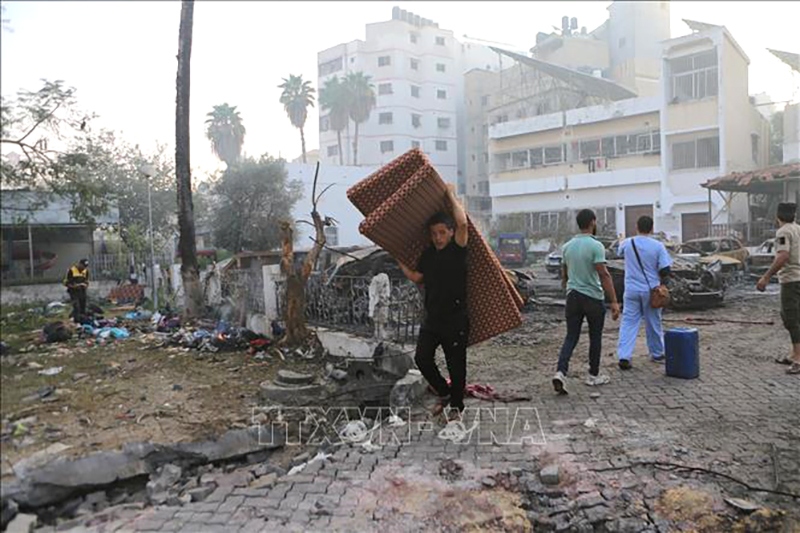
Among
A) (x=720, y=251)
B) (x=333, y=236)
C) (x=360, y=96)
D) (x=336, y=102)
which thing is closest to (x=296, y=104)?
(x=333, y=236)

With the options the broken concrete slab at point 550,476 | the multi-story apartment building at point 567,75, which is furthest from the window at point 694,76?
the broken concrete slab at point 550,476

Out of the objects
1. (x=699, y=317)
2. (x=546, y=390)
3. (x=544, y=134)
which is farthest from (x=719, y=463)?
(x=544, y=134)

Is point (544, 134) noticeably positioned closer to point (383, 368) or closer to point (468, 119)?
point (468, 119)

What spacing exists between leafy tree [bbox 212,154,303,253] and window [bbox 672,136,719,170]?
19.9m

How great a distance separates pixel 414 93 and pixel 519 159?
10.6 metres

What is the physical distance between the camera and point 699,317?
1071 cm

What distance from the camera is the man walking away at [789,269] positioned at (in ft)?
18.7

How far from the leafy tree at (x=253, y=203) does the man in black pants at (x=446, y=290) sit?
1057 cm

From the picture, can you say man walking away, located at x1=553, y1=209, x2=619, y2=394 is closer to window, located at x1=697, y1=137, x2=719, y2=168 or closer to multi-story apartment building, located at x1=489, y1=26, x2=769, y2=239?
multi-story apartment building, located at x1=489, y1=26, x2=769, y2=239

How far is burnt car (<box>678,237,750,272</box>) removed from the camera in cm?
1480

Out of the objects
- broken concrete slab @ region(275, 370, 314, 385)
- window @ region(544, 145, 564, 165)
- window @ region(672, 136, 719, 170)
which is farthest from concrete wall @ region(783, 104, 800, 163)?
window @ region(544, 145, 564, 165)

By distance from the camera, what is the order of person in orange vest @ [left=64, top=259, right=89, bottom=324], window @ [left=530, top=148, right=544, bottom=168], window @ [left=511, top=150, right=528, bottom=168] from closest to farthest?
person in orange vest @ [left=64, top=259, right=89, bottom=324] < window @ [left=530, top=148, right=544, bottom=168] < window @ [left=511, top=150, right=528, bottom=168]

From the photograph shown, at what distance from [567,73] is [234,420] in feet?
118

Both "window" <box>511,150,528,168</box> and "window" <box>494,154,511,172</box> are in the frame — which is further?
"window" <box>494,154,511,172</box>
